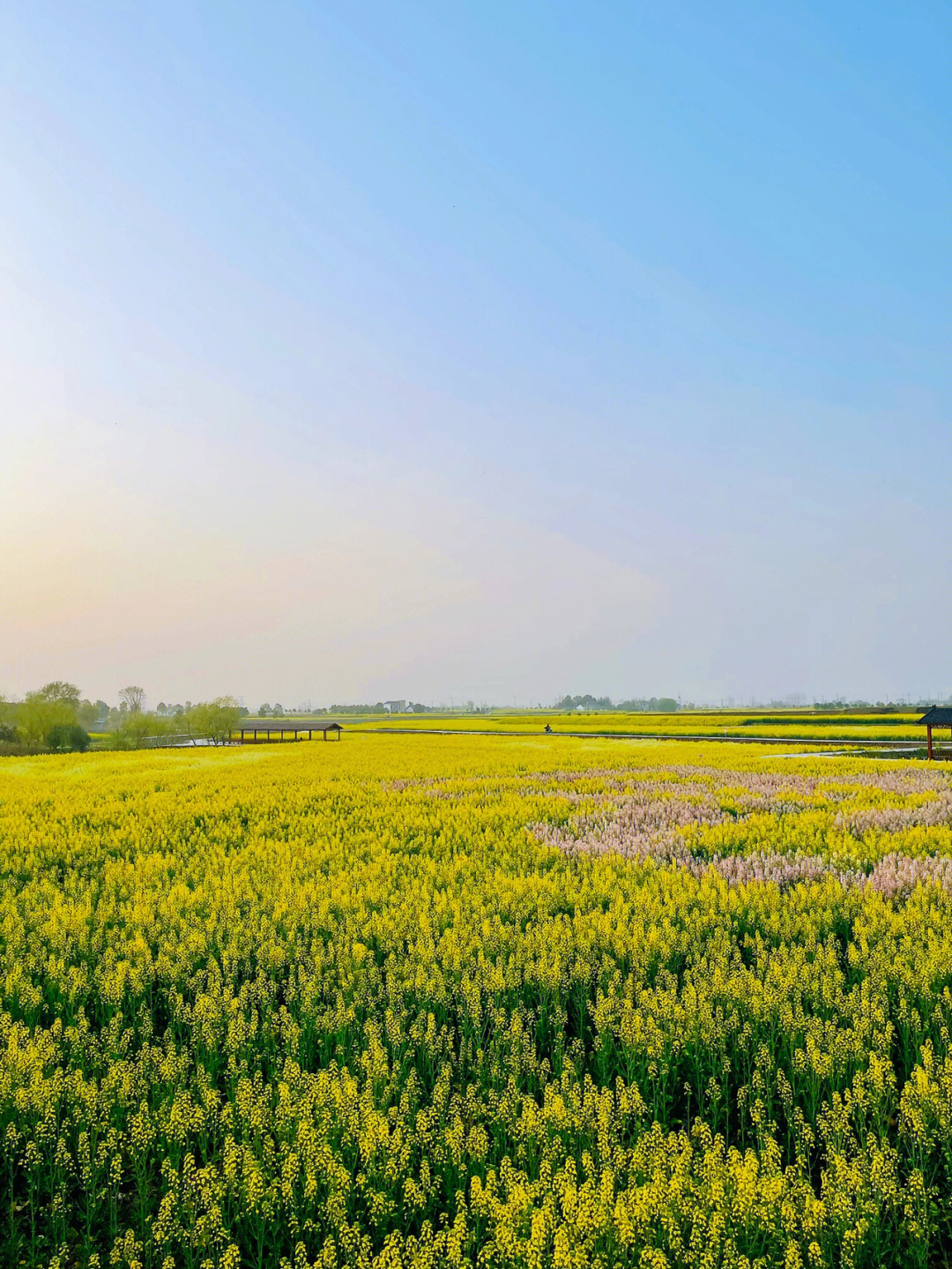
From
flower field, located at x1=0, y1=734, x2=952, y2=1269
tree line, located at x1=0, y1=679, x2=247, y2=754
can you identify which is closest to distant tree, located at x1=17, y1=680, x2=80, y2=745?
tree line, located at x1=0, y1=679, x2=247, y2=754

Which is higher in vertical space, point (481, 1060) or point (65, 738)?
point (481, 1060)

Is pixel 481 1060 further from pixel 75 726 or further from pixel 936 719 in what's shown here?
pixel 75 726

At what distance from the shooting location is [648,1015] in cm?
563

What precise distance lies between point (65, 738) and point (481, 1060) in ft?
316

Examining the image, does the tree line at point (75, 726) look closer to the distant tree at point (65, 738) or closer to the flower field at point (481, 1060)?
the distant tree at point (65, 738)

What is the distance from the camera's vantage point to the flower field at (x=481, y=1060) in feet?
11.9

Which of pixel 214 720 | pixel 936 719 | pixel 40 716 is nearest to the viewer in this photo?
pixel 936 719

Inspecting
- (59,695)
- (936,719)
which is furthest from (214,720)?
(936,719)

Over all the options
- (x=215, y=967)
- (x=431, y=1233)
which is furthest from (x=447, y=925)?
(x=431, y=1233)

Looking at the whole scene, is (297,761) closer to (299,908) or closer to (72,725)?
(299,908)

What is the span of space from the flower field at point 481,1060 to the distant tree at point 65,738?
85588 millimetres

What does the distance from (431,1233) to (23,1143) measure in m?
3.16

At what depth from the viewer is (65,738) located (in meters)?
86.4

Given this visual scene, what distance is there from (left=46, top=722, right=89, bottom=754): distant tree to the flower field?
85.6m
